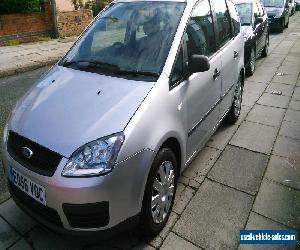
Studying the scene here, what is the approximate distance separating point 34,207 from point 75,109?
32.5 inches

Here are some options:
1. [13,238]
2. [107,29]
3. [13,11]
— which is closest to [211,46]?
[107,29]

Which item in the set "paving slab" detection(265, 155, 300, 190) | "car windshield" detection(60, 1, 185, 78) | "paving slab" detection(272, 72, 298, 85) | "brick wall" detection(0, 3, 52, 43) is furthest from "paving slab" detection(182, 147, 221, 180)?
"brick wall" detection(0, 3, 52, 43)

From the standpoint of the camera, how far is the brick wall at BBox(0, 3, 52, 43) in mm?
10891

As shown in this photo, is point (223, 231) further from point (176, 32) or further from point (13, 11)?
point (13, 11)

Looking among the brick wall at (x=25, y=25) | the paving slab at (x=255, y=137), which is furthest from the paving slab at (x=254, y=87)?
the brick wall at (x=25, y=25)

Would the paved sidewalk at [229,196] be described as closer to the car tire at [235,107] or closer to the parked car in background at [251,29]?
the car tire at [235,107]

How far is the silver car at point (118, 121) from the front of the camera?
92.9 inches

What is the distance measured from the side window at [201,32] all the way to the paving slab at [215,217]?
1503 mm

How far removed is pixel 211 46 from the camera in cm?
386

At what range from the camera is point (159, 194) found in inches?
113

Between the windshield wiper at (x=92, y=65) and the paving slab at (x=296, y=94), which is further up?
the windshield wiper at (x=92, y=65)

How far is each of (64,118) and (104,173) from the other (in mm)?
595

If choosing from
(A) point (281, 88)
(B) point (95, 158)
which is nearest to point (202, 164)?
(B) point (95, 158)

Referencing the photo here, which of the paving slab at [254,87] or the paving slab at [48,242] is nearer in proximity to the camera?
the paving slab at [48,242]
